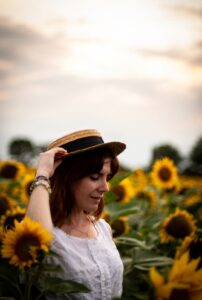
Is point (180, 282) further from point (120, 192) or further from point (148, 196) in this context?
point (148, 196)

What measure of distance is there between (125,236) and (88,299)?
35.9 inches

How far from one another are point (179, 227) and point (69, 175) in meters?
1.00

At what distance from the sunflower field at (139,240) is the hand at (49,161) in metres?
0.20

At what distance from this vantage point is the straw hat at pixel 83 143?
204 centimetres

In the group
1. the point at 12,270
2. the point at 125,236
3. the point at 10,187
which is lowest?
the point at 12,270

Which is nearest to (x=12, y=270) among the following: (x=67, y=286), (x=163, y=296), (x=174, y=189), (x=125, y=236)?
(x=67, y=286)

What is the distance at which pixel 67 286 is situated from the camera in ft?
5.30

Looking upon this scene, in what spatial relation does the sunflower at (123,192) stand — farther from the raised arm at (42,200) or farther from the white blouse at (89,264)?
the raised arm at (42,200)

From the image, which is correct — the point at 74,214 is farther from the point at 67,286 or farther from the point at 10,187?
the point at 10,187

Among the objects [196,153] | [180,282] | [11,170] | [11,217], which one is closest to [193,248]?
Result: [180,282]

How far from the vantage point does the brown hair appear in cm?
202

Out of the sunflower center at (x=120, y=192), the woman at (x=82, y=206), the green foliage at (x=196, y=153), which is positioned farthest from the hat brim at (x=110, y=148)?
the green foliage at (x=196, y=153)

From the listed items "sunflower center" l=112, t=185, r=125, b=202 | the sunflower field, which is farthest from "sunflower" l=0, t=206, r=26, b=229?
"sunflower center" l=112, t=185, r=125, b=202

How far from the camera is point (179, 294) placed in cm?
121
